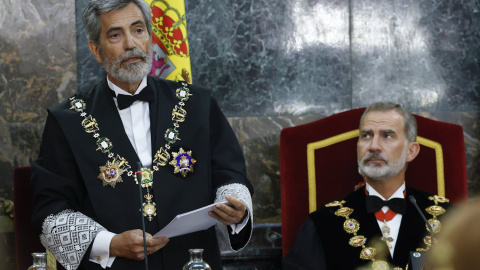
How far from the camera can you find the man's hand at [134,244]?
2.02 metres

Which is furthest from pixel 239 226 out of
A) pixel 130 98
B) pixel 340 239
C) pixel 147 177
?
pixel 340 239

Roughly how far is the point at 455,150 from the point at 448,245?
106 inches

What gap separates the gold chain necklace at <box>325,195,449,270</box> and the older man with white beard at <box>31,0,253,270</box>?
0.79 m

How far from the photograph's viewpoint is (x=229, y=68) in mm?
3541

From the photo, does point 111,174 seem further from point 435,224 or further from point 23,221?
point 435,224

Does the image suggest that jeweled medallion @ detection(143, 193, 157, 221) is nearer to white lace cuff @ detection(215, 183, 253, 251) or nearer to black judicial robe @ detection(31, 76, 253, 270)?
black judicial robe @ detection(31, 76, 253, 270)

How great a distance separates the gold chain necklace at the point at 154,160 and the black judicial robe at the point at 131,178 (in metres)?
0.02

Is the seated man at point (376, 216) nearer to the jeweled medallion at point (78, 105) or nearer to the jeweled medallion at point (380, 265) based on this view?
the jeweled medallion at point (380, 265)

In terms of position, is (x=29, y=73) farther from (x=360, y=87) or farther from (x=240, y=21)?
(x=360, y=87)

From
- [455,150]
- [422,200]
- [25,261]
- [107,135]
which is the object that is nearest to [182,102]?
[107,135]

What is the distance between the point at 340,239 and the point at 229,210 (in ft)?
3.52

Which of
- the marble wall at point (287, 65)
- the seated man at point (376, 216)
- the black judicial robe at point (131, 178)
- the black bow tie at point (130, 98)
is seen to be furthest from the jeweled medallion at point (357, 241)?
the black bow tie at point (130, 98)

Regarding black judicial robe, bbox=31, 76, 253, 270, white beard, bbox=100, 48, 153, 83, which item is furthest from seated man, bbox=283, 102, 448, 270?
white beard, bbox=100, 48, 153, 83

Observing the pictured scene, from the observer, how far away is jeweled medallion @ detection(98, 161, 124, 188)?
232 cm
